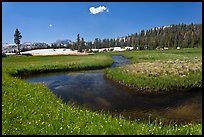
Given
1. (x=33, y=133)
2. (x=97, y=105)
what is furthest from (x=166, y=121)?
(x=33, y=133)

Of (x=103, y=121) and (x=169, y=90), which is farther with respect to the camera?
(x=169, y=90)

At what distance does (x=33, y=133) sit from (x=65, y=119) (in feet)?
6.37

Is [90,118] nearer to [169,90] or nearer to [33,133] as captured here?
[33,133]

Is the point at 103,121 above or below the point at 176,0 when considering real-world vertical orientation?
below

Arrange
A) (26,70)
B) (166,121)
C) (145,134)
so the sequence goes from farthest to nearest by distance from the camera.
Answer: (26,70)
(166,121)
(145,134)

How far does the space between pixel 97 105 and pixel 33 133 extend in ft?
32.1

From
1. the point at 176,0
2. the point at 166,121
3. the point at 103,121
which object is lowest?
the point at 166,121

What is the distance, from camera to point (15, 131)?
9.41m

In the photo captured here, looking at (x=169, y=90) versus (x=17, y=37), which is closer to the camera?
(x=169, y=90)

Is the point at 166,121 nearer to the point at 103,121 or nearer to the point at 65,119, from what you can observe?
the point at 103,121

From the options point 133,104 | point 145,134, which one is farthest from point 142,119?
point 145,134

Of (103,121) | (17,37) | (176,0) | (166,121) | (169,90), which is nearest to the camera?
(176,0)

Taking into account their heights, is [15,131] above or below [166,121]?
above

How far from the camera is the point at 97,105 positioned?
61.6ft
